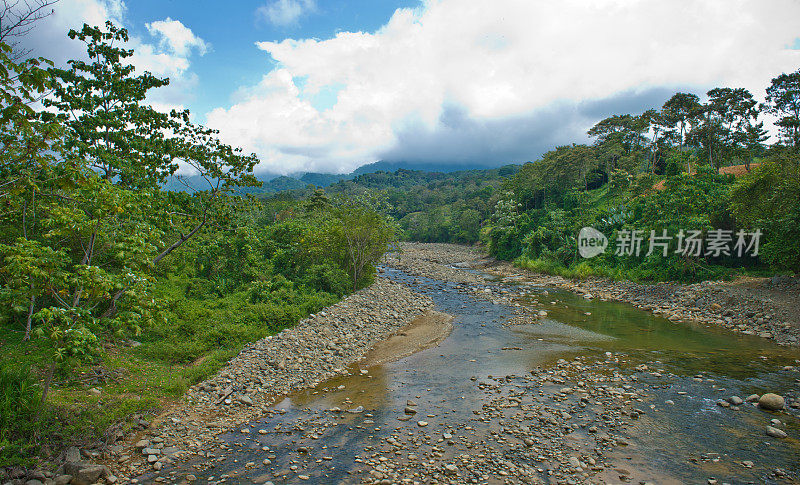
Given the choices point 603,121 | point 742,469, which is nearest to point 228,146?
point 742,469

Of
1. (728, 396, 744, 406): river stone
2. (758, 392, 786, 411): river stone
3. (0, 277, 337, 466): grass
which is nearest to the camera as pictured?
(0, 277, 337, 466): grass

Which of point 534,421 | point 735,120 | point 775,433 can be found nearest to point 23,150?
point 534,421

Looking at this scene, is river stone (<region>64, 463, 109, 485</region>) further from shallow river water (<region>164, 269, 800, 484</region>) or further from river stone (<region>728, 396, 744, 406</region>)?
river stone (<region>728, 396, 744, 406</region>)

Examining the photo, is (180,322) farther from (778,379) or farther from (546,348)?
(778,379)

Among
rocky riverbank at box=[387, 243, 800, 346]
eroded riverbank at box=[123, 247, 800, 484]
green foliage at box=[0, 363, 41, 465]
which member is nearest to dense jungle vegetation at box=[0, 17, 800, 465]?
green foliage at box=[0, 363, 41, 465]

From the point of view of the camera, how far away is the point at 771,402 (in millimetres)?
10578

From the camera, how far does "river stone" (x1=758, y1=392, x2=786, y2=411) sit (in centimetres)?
1050

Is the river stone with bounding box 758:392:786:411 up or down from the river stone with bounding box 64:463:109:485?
up

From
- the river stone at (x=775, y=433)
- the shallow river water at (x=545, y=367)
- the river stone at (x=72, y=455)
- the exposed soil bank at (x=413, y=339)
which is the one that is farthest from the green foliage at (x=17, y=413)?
the river stone at (x=775, y=433)

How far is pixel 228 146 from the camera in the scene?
39.7ft

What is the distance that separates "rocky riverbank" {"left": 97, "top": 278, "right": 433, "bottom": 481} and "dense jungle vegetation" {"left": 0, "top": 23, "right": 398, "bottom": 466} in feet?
2.32

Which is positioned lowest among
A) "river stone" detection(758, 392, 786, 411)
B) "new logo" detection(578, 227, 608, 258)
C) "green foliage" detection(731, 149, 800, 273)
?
"river stone" detection(758, 392, 786, 411)

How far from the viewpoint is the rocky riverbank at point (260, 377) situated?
841cm

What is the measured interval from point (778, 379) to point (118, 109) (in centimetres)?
2256
